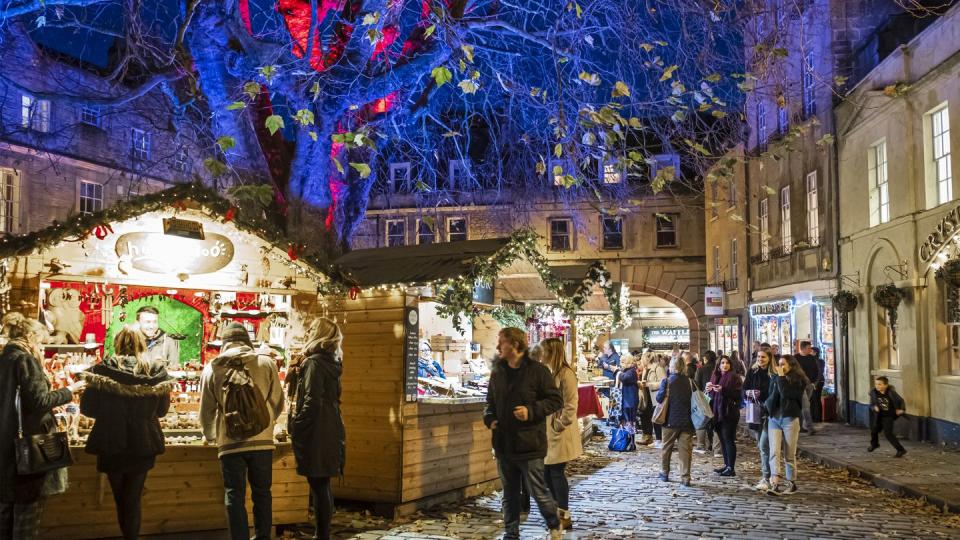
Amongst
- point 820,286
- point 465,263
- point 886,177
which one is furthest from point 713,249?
point 465,263

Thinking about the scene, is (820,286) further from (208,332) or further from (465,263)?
(208,332)

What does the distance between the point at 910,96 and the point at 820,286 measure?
6.26 metres

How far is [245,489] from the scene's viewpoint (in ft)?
21.6

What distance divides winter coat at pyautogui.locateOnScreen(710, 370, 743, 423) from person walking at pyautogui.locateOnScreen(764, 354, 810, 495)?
3.89 ft

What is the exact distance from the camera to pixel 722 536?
820 centimetres

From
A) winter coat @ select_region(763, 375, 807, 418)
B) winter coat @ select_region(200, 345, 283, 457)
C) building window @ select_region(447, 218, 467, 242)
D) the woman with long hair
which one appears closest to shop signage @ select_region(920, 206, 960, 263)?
winter coat @ select_region(763, 375, 807, 418)

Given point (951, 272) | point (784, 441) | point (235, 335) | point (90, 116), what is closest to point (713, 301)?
point (951, 272)

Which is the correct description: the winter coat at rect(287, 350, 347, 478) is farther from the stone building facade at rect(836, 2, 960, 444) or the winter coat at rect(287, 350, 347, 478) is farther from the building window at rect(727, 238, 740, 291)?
the building window at rect(727, 238, 740, 291)

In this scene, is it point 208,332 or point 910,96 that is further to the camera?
point 910,96

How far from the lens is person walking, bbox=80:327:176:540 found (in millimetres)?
6453

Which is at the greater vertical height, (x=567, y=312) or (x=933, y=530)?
(x=567, y=312)

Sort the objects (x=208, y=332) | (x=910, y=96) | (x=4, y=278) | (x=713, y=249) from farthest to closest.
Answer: (x=713, y=249)
(x=910, y=96)
(x=208, y=332)
(x=4, y=278)

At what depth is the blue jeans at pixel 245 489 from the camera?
21.3 feet

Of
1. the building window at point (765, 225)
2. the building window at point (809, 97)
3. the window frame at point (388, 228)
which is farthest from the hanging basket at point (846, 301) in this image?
the window frame at point (388, 228)
